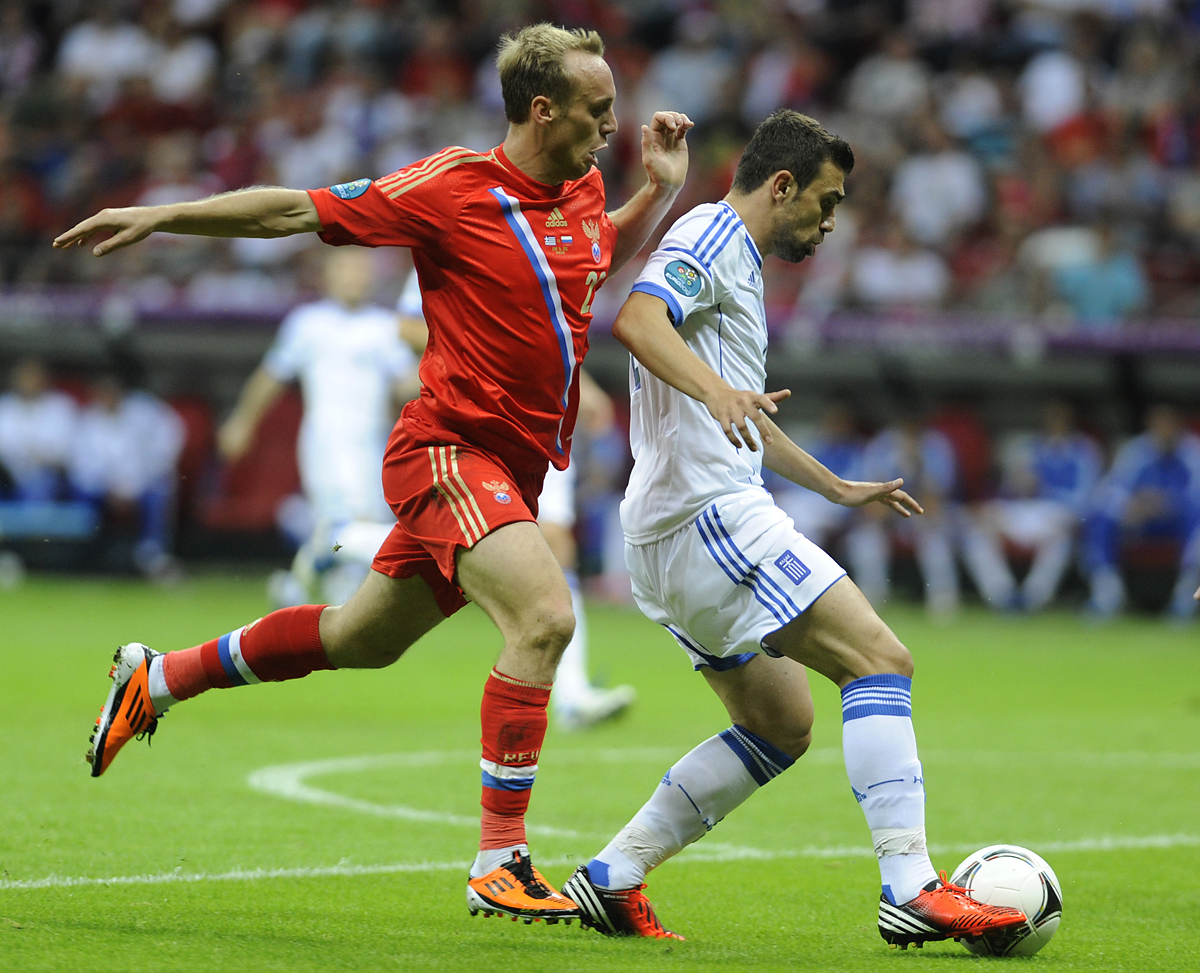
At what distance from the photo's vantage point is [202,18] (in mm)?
23750

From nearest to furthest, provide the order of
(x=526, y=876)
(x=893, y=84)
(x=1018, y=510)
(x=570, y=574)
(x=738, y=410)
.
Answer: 1. (x=738, y=410)
2. (x=526, y=876)
3. (x=570, y=574)
4. (x=1018, y=510)
5. (x=893, y=84)

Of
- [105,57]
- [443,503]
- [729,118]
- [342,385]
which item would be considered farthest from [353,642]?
[105,57]

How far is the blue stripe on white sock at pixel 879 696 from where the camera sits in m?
4.32

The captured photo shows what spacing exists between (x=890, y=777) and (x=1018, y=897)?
1.54 feet

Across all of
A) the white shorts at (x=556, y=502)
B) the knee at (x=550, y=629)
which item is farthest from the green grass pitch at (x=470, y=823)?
the white shorts at (x=556, y=502)

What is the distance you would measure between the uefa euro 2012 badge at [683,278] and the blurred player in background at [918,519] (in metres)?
13.0

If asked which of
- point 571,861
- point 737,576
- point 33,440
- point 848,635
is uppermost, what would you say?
point 737,576

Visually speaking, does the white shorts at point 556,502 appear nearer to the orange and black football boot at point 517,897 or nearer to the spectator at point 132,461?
the orange and black football boot at point 517,897

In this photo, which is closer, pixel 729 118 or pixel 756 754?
pixel 756 754

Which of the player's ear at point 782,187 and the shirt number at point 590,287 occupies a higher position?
the player's ear at point 782,187

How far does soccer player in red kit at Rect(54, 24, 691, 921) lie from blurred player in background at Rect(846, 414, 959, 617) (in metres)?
12.6

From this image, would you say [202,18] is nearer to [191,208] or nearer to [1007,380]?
[1007,380]

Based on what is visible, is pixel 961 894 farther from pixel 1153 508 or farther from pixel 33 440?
pixel 33 440

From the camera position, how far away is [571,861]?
557cm
